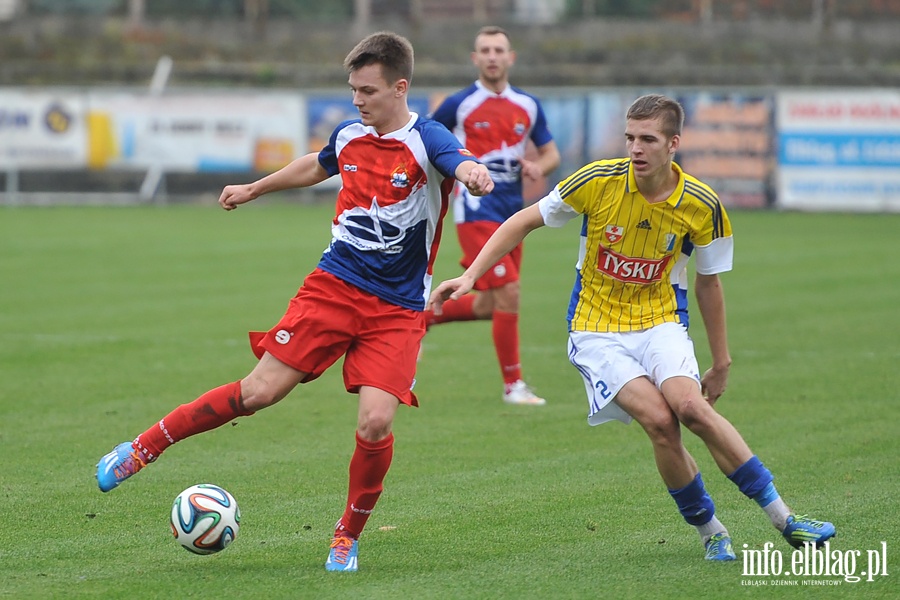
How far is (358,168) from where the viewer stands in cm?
536

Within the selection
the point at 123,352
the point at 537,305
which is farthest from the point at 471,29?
A: the point at 123,352

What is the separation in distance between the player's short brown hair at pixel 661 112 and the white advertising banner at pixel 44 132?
856 inches

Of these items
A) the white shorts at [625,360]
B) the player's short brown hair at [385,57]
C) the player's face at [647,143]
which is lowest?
the white shorts at [625,360]

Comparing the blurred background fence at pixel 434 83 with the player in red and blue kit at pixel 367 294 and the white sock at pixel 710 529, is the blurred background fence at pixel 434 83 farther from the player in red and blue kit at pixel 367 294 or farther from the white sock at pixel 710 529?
the white sock at pixel 710 529

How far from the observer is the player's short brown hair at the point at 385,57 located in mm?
5164

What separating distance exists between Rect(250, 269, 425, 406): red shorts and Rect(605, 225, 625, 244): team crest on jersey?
2.81ft

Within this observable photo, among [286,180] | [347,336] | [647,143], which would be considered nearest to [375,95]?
[286,180]

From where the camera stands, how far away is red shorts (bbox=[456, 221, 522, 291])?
8.95 metres

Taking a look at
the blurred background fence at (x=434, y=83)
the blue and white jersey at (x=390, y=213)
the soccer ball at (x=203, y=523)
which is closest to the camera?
the soccer ball at (x=203, y=523)

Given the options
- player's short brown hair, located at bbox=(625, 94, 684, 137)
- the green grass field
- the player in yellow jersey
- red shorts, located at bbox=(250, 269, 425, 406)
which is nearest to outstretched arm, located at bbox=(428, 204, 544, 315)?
the player in yellow jersey

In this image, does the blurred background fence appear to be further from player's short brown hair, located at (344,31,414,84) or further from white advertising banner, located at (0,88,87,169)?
player's short brown hair, located at (344,31,414,84)

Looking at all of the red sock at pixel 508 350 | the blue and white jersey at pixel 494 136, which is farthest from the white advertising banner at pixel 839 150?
the red sock at pixel 508 350

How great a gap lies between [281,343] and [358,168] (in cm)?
79

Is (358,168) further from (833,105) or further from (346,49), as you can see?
(346,49)
